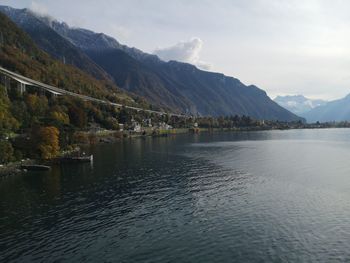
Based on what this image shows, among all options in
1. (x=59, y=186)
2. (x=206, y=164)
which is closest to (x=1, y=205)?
(x=59, y=186)

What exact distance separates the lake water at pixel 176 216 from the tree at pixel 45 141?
15961mm

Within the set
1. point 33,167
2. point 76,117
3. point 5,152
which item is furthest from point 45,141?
point 76,117

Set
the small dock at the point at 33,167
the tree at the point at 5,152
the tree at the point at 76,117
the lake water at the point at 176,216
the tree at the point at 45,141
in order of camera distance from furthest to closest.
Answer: the tree at the point at 76,117 → the tree at the point at 45,141 → the small dock at the point at 33,167 → the tree at the point at 5,152 → the lake water at the point at 176,216

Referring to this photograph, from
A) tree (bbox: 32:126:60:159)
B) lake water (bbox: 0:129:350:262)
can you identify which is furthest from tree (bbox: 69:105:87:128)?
lake water (bbox: 0:129:350:262)

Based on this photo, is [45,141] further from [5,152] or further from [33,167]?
[5,152]

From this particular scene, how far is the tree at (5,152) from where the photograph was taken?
82875 millimetres

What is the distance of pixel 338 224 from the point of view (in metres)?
46.4

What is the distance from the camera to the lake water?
37.8 meters

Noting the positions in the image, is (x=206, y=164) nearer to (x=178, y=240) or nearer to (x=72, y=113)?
(x=178, y=240)

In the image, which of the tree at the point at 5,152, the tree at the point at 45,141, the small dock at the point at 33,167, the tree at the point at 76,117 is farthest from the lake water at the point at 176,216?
the tree at the point at 76,117

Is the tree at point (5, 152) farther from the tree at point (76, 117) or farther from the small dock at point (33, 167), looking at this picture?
the tree at point (76, 117)

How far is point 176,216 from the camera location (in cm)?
5034

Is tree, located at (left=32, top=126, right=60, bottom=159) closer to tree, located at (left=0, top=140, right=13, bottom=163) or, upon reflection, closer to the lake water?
tree, located at (left=0, top=140, right=13, bottom=163)

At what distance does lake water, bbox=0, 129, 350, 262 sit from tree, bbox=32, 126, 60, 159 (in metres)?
16.0
